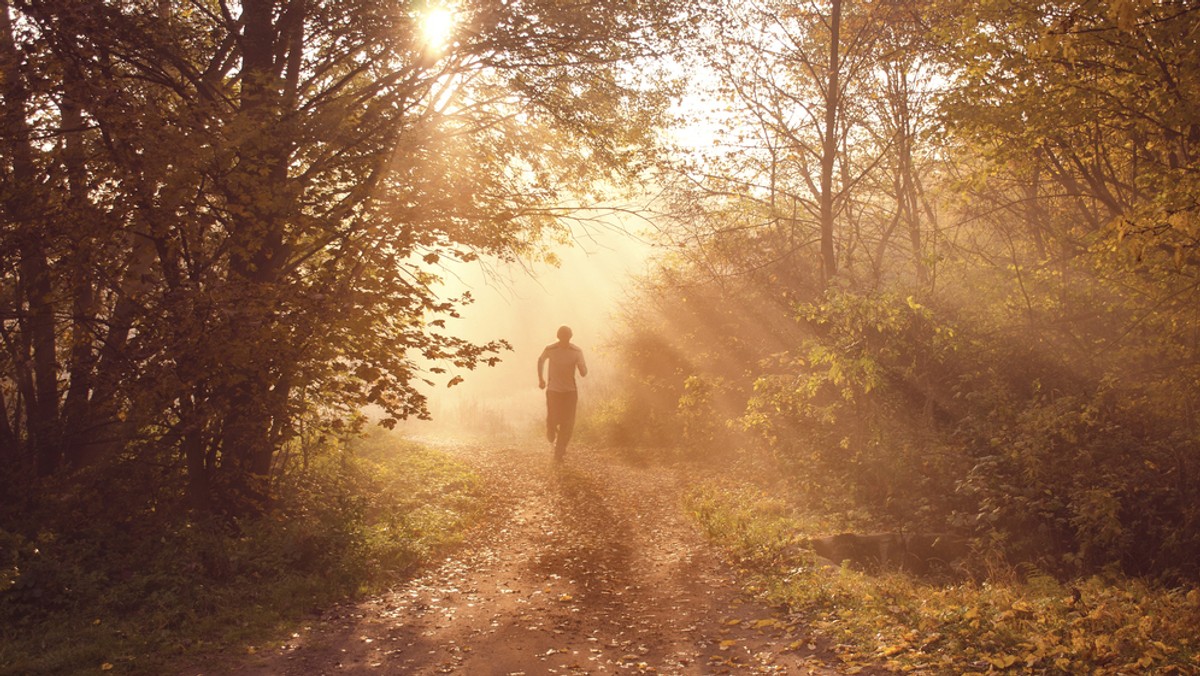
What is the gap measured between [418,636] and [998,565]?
5.80 metres

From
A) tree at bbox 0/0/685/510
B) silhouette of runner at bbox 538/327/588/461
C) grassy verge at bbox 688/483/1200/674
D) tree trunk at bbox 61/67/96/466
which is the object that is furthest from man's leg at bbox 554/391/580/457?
tree trunk at bbox 61/67/96/466

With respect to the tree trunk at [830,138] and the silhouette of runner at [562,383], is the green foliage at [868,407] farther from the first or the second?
the silhouette of runner at [562,383]

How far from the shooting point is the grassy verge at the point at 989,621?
15.5ft

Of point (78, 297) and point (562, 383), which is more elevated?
point (78, 297)

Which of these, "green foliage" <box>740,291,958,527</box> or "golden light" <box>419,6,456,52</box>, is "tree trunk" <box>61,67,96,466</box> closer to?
"golden light" <box>419,6,456,52</box>

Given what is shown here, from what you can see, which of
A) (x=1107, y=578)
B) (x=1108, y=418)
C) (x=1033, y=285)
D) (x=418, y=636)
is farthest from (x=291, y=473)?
(x=1033, y=285)

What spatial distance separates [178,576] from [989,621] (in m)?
6.39

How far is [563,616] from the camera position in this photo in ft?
21.8

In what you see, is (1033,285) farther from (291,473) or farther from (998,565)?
(291,473)

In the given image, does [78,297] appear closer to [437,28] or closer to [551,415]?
[437,28]

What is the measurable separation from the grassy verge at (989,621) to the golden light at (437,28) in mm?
6563

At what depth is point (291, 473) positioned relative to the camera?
10445 mm

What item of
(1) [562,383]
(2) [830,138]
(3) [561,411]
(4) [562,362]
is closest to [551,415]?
(3) [561,411]

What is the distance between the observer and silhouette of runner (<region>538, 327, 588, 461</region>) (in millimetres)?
13891
